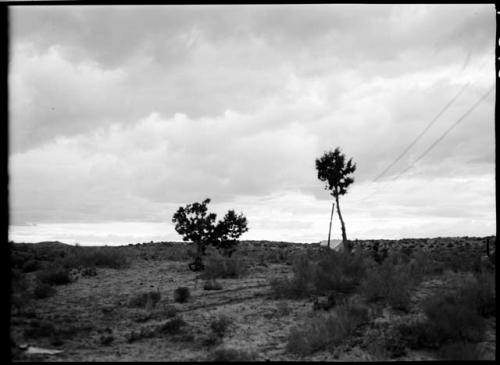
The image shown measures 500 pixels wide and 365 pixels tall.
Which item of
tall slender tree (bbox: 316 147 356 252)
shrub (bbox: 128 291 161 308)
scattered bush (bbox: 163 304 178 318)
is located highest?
tall slender tree (bbox: 316 147 356 252)

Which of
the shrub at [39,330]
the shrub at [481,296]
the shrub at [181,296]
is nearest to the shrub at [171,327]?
the shrub at [39,330]

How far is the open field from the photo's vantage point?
379 inches

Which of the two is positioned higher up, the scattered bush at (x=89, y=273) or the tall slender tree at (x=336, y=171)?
the tall slender tree at (x=336, y=171)

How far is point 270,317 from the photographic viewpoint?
12.6 meters

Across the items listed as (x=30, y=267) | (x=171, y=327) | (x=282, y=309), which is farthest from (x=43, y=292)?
(x=282, y=309)

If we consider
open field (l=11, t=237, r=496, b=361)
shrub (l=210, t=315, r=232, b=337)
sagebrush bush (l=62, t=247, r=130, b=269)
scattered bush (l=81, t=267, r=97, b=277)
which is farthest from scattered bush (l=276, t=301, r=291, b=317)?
sagebrush bush (l=62, t=247, r=130, b=269)

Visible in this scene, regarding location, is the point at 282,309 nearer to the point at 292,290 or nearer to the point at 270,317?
the point at 270,317

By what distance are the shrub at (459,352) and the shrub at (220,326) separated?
521 cm

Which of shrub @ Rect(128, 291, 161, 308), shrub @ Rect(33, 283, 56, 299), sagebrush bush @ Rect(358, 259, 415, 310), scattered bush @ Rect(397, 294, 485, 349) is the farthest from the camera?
shrub @ Rect(33, 283, 56, 299)

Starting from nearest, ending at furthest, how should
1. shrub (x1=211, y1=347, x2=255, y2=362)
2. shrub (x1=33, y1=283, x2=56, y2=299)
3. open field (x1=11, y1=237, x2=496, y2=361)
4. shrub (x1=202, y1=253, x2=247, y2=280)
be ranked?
shrub (x1=211, y1=347, x2=255, y2=362), open field (x1=11, y1=237, x2=496, y2=361), shrub (x1=33, y1=283, x2=56, y2=299), shrub (x1=202, y1=253, x2=247, y2=280)

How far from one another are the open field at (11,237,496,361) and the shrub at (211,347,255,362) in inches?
0.9

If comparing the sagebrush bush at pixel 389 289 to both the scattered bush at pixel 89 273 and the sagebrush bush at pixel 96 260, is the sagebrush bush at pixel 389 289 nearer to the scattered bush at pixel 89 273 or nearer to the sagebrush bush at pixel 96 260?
the scattered bush at pixel 89 273

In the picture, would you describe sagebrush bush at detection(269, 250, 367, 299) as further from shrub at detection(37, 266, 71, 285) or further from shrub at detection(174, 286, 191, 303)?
shrub at detection(37, 266, 71, 285)

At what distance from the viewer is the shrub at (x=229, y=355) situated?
8822 millimetres
